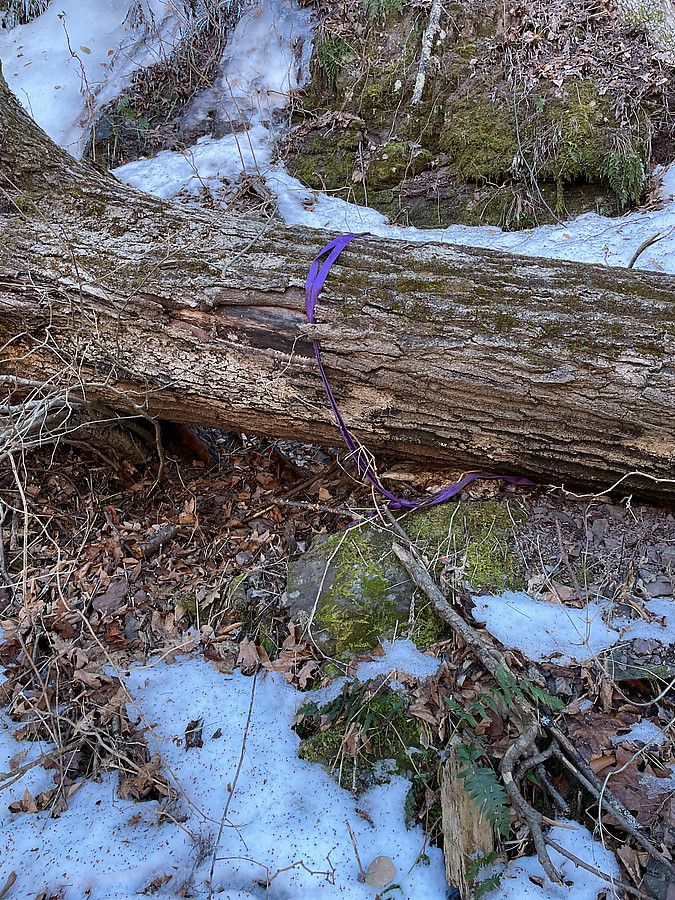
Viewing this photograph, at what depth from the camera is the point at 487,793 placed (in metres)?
1.85

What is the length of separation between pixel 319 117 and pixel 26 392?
412 centimetres

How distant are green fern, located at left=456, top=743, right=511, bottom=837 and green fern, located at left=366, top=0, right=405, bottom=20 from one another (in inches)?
246

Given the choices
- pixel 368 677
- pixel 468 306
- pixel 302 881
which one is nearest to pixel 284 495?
pixel 368 677

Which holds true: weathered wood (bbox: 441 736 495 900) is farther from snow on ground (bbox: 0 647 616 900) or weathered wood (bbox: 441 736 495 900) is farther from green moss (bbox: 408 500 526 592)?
green moss (bbox: 408 500 526 592)

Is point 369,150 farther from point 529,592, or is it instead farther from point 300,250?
point 529,592

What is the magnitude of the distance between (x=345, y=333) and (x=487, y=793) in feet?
6.27

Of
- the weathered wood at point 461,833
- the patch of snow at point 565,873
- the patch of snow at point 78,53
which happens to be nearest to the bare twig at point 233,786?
the weathered wood at point 461,833

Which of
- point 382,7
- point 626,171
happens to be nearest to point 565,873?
point 626,171

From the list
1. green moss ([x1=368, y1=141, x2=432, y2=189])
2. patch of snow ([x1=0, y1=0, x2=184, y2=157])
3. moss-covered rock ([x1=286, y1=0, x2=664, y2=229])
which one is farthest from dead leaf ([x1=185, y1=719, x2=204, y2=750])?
patch of snow ([x1=0, y1=0, x2=184, y2=157])

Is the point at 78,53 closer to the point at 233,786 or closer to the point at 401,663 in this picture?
the point at 401,663

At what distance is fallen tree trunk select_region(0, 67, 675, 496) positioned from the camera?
2520 millimetres

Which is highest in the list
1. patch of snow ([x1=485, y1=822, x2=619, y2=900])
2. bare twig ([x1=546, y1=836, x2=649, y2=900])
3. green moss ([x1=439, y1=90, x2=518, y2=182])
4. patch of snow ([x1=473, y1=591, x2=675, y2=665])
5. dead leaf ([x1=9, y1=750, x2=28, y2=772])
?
green moss ([x1=439, y1=90, x2=518, y2=182])

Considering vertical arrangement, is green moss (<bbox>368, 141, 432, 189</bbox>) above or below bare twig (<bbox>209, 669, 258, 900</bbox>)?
above

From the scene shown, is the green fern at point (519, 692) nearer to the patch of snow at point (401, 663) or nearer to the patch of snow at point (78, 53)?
the patch of snow at point (401, 663)
